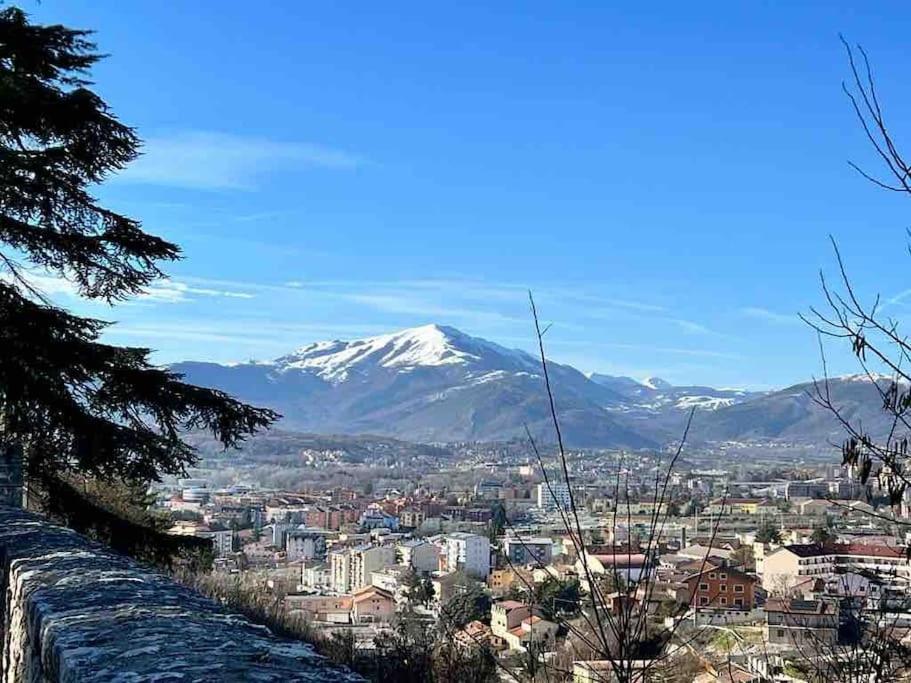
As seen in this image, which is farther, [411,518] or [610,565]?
[411,518]

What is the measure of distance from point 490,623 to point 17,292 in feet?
15.7

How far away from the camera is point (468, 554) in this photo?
62.0 ft

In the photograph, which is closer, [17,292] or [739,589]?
[739,589]

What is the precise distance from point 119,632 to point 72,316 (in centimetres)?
506

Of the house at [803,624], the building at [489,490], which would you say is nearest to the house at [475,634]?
the house at [803,624]

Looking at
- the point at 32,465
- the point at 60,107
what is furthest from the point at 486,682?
the point at 60,107

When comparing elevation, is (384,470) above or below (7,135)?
below

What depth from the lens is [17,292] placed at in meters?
6.67

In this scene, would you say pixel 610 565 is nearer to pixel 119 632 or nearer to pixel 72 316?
pixel 119 632

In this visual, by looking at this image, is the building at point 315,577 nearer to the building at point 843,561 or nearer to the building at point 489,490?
the building at point 489,490

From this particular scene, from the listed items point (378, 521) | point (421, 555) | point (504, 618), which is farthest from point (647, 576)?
point (378, 521)

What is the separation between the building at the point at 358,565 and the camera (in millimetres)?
22922

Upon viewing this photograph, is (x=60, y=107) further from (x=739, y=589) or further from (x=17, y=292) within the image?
(x=739, y=589)

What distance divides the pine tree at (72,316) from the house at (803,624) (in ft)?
13.3
